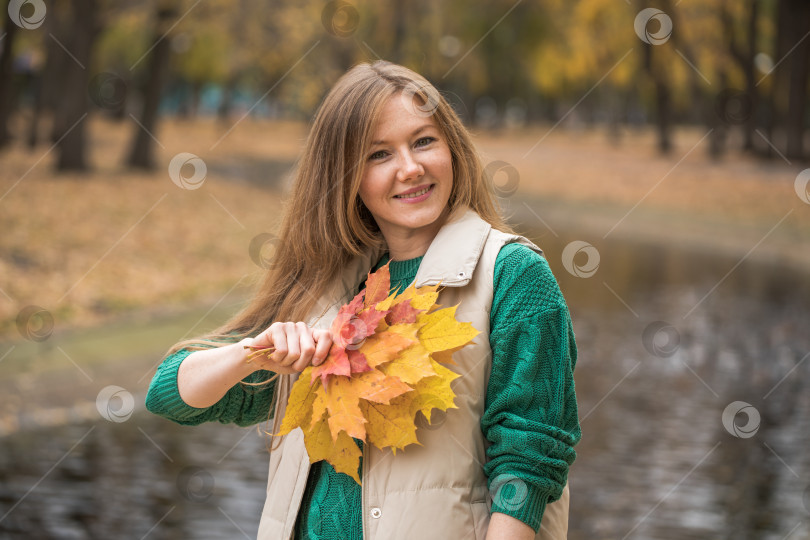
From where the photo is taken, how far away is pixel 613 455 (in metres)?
6.55

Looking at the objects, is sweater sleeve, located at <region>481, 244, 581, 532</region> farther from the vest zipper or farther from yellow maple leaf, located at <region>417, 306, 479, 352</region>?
the vest zipper

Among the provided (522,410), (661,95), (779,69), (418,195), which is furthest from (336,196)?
(661,95)

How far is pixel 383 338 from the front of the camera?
6.69 feet

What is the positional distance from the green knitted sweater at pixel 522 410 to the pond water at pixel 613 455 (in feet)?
6.55

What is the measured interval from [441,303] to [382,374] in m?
0.24

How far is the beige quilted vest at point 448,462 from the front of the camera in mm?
2010

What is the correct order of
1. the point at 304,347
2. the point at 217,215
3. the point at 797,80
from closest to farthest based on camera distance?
1. the point at 304,347
2. the point at 217,215
3. the point at 797,80

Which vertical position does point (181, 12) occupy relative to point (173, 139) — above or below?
below

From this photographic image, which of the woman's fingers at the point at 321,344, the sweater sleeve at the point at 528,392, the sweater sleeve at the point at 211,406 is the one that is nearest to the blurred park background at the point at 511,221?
the sweater sleeve at the point at 211,406

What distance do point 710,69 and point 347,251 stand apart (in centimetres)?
2765

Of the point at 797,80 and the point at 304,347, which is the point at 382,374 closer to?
the point at 304,347

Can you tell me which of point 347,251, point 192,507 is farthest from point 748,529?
point 347,251

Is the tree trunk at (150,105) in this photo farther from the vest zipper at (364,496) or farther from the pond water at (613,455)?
the vest zipper at (364,496)

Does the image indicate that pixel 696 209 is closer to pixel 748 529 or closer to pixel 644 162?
pixel 644 162
